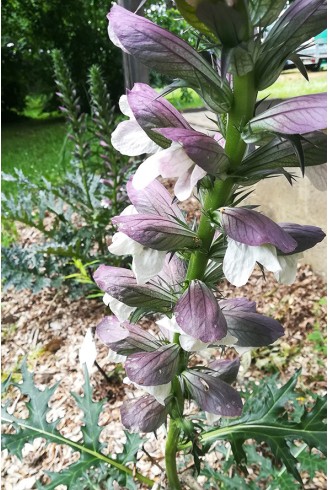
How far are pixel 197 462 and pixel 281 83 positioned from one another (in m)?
1.90

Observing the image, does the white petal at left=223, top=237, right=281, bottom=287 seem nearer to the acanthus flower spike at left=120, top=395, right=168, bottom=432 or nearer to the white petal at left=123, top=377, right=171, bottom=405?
the white petal at left=123, top=377, right=171, bottom=405

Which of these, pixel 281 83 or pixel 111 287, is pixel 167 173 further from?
pixel 281 83

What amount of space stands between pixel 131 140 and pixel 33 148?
6.14m

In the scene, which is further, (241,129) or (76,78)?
(76,78)

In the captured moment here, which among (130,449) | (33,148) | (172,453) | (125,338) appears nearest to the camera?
(125,338)

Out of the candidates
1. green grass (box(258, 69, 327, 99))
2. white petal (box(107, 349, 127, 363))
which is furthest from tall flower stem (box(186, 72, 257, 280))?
green grass (box(258, 69, 327, 99))

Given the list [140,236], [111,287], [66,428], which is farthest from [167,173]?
[66,428]

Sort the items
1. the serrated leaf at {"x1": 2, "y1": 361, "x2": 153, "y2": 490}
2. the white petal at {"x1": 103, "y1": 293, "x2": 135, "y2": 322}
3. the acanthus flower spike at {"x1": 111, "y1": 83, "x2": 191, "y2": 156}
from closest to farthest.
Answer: the acanthus flower spike at {"x1": 111, "y1": 83, "x2": 191, "y2": 156}
the white petal at {"x1": 103, "y1": 293, "x2": 135, "y2": 322}
the serrated leaf at {"x1": 2, "y1": 361, "x2": 153, "y2": 490}

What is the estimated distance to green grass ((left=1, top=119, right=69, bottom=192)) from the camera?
4861 millimetres

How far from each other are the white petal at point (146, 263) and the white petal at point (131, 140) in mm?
162

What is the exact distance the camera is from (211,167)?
2.08 ft

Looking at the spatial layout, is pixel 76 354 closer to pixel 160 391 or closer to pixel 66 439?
pixel 66 439

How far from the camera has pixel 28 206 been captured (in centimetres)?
258

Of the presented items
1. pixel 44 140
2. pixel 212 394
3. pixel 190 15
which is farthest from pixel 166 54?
pixel 44 140
